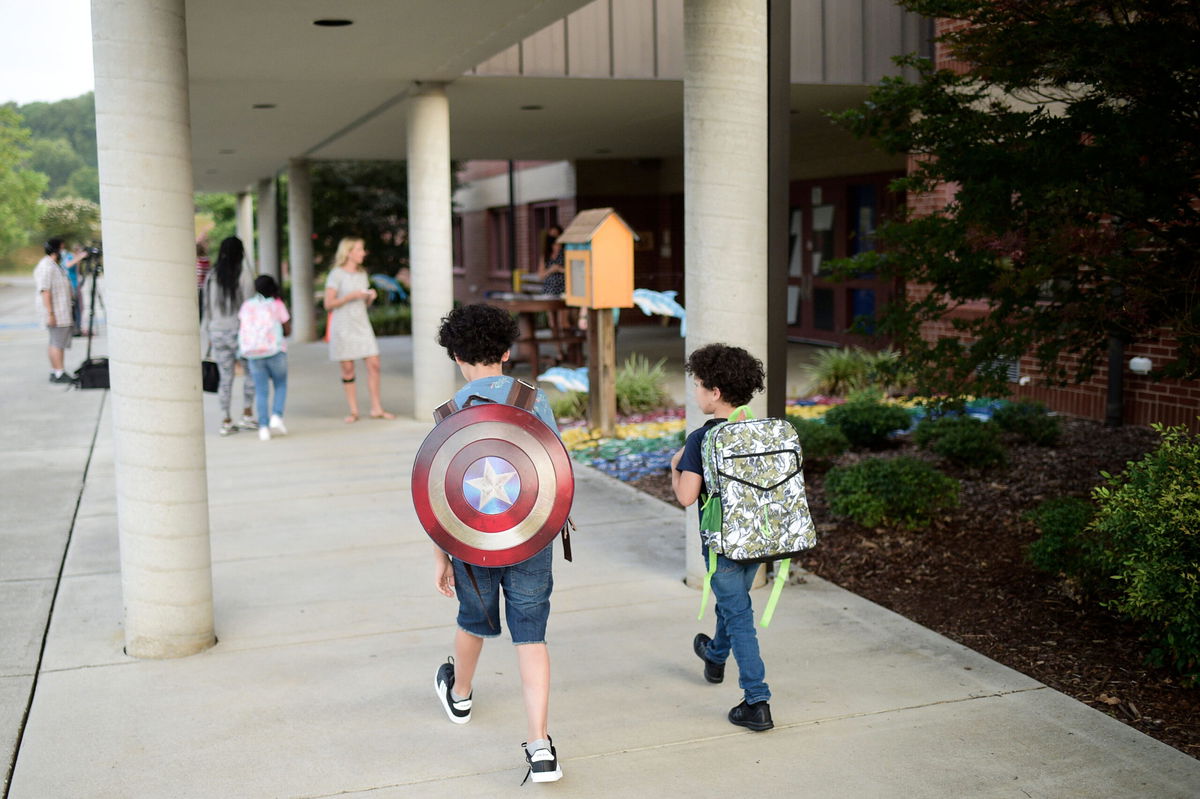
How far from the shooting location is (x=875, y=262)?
731 cm

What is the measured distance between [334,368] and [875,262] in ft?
38.3

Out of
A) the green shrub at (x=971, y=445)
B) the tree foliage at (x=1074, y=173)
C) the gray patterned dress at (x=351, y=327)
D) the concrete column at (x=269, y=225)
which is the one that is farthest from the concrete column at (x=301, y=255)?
the tree foliage at (x=1074, y=173)

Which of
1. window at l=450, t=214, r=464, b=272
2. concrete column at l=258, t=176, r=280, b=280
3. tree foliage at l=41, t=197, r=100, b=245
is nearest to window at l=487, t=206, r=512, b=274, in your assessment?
window at l=450, t=214, r=464, b=272

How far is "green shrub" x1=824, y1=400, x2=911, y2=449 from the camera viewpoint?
9703 mm

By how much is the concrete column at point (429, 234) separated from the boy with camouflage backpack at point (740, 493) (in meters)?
8.00

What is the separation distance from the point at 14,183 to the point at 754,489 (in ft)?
196

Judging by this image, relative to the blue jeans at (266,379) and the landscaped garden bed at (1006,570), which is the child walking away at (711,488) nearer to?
the landscaped garden bed at (1006,570)

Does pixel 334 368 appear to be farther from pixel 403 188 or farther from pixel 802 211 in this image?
pixel 403 188

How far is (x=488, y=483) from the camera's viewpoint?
153 inches

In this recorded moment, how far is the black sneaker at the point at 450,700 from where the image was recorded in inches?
178

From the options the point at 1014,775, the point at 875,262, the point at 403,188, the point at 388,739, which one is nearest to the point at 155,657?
the point at 388,739

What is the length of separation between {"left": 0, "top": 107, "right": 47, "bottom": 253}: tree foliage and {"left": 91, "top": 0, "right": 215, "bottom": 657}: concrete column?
4993 centimetres

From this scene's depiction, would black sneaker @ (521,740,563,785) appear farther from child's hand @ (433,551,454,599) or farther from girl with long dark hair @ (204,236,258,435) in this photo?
girl with long dark hair @ (204,236,258,435)

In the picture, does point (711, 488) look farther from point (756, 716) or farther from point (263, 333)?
point (263, 333)
